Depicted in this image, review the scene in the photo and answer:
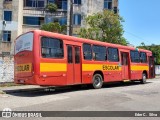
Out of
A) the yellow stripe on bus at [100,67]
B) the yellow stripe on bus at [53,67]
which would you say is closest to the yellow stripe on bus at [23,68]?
the yellow stripe on bus at [53,67]

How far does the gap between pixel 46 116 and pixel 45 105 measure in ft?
7.18

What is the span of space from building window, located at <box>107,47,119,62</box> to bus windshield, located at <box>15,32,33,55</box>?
6.58m

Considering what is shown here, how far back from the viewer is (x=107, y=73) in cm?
2034

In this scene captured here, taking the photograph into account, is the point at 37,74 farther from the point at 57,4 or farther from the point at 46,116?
the point at 57,4

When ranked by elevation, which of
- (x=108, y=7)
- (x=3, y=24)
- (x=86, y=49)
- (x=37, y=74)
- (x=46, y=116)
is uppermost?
(x=108, y=7)

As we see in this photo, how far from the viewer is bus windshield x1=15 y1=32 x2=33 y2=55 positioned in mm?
15238

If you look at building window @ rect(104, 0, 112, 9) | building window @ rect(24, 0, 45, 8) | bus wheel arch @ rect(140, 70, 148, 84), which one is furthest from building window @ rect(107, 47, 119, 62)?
building window @ rect(104, 0, 112, 9)

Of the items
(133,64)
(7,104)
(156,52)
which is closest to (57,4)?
(156,52)

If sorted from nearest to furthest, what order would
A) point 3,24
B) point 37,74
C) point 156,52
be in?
point 37,74 < point 3,24 < point 156,52

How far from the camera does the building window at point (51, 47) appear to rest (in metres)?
15.4

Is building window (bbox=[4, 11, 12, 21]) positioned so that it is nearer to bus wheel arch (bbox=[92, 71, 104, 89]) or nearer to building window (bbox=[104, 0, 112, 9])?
building window (bbox=[104, 0, 112, 9])

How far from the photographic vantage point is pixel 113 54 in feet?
69.6

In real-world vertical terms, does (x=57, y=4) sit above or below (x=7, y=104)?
above

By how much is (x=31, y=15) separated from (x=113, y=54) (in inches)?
1010
